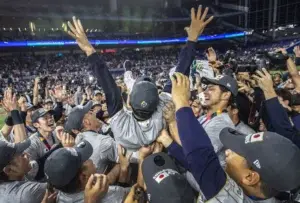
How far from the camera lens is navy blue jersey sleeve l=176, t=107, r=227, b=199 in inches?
57.1

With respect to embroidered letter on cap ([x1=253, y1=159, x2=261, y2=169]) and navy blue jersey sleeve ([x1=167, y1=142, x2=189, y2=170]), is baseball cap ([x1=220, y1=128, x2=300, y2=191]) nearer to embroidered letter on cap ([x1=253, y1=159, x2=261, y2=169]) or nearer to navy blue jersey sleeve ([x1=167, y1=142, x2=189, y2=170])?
embroidered letter on cap ([x1=253, y1=159, x2=261, y2=169])

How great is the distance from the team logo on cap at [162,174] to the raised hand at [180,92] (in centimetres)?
41

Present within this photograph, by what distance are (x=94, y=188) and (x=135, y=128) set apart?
1.94 ft

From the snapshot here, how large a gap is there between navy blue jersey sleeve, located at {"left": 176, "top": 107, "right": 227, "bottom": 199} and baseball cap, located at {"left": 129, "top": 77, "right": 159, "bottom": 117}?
62 cm

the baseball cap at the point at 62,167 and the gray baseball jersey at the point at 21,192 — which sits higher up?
the baseball cap at the point at 62,167

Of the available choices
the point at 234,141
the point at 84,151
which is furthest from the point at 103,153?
the point at 234,141

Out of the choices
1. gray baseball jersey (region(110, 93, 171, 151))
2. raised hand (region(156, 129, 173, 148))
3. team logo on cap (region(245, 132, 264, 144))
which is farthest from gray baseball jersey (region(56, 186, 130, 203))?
team logo on cap (region(245, 132, 264, 144))

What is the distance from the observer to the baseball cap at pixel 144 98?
208 centimetres

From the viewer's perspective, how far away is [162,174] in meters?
1.67

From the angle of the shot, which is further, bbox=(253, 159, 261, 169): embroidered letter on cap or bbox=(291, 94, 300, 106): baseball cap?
bbox=(291, 94, 300, 106): baseball cap

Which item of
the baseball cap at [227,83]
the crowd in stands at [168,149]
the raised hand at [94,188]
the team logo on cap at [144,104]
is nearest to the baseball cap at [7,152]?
the crowd in stands at [168,149]

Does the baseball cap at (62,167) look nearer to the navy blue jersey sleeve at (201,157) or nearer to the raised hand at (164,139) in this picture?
the raised hand at (164,139)

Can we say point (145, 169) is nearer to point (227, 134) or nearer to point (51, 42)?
point (227, 134)

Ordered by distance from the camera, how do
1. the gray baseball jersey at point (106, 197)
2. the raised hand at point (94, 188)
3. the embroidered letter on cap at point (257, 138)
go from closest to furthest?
the embroidered letter on cap at point (257, 138) → the raised hand at point (94, 188) → the gray baseball jersey at point (106, 197)
